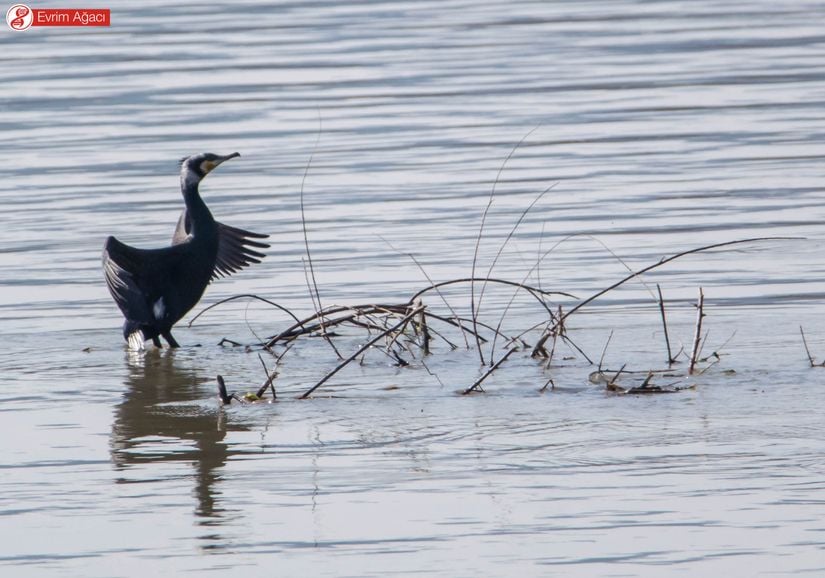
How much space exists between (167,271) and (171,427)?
5.34 ft

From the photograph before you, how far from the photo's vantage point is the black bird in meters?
7.98

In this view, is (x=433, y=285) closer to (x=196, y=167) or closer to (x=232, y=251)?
(x=196, y=167)

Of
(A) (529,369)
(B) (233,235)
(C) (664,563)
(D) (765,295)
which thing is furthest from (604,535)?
(B) (233,235)

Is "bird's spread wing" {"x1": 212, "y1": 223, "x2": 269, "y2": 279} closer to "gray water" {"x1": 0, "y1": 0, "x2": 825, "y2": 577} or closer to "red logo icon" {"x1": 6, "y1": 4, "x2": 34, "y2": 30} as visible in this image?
"gray water" {"x1": 0, "y1": 0, "x2": 825, "y2": 577}

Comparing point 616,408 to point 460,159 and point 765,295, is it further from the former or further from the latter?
point 460,159

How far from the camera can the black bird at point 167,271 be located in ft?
26.2

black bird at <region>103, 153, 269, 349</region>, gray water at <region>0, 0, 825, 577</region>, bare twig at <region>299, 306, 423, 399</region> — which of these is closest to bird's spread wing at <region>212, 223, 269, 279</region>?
gray water at <region>0, 0, 825, 577</region>

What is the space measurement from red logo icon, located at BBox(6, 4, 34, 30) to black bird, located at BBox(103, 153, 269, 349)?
16.2m

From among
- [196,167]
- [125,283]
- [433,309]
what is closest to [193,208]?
[196,167]

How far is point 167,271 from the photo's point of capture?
8188 millimetres

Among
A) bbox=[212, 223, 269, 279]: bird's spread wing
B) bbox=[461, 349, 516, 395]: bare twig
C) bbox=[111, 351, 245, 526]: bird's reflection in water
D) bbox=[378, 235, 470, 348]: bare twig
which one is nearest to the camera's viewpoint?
bbox=[111, 351, 245, 526]: bird's reflection in water

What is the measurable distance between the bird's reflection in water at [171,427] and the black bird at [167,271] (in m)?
0.17

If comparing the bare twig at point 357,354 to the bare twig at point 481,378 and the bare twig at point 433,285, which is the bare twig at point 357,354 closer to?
the bare twig at point 433,285

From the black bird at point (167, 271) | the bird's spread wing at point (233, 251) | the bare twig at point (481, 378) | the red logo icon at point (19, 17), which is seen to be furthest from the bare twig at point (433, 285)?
the red logo icon at point (19, 17)
